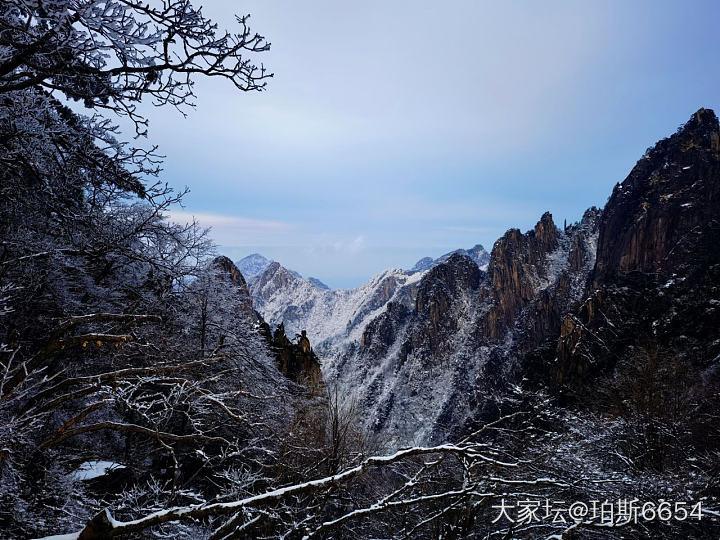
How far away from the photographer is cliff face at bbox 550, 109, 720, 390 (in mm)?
32188

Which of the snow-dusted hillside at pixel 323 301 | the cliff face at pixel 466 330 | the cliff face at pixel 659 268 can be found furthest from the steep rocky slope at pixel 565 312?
the snow-dusted hillside at pixel 323 301

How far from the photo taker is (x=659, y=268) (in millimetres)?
53531

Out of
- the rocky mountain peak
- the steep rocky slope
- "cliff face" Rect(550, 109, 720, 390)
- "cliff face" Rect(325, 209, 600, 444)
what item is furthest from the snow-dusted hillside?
"cliff face" Rect(550, 109, 720, 390)

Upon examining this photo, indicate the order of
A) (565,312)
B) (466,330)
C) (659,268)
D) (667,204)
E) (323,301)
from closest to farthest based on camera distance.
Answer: (659,268) < (667,204) < (565,312) < (466,330) < (323,301)

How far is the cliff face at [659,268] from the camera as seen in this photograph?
32.2 metres

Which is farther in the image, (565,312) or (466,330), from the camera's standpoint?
(466,330)

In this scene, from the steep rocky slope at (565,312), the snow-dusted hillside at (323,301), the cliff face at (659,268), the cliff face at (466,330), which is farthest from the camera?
the snow-dusted hillside at (323,301)

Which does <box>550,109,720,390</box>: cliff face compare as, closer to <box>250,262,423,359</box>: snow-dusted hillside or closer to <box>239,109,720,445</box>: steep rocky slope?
<box>239,109,720,445</box>: steep rocky slope

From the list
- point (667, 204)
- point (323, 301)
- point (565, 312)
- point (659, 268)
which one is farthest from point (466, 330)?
point (323, 301)

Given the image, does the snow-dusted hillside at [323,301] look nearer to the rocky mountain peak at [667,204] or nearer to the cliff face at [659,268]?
the rocky mountain peak at [667,204]

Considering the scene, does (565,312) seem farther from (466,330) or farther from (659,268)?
(466,330)

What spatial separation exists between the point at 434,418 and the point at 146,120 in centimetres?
8120

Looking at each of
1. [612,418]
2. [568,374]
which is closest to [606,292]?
[568,374]

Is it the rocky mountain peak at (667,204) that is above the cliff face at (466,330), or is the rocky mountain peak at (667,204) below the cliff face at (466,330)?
above
